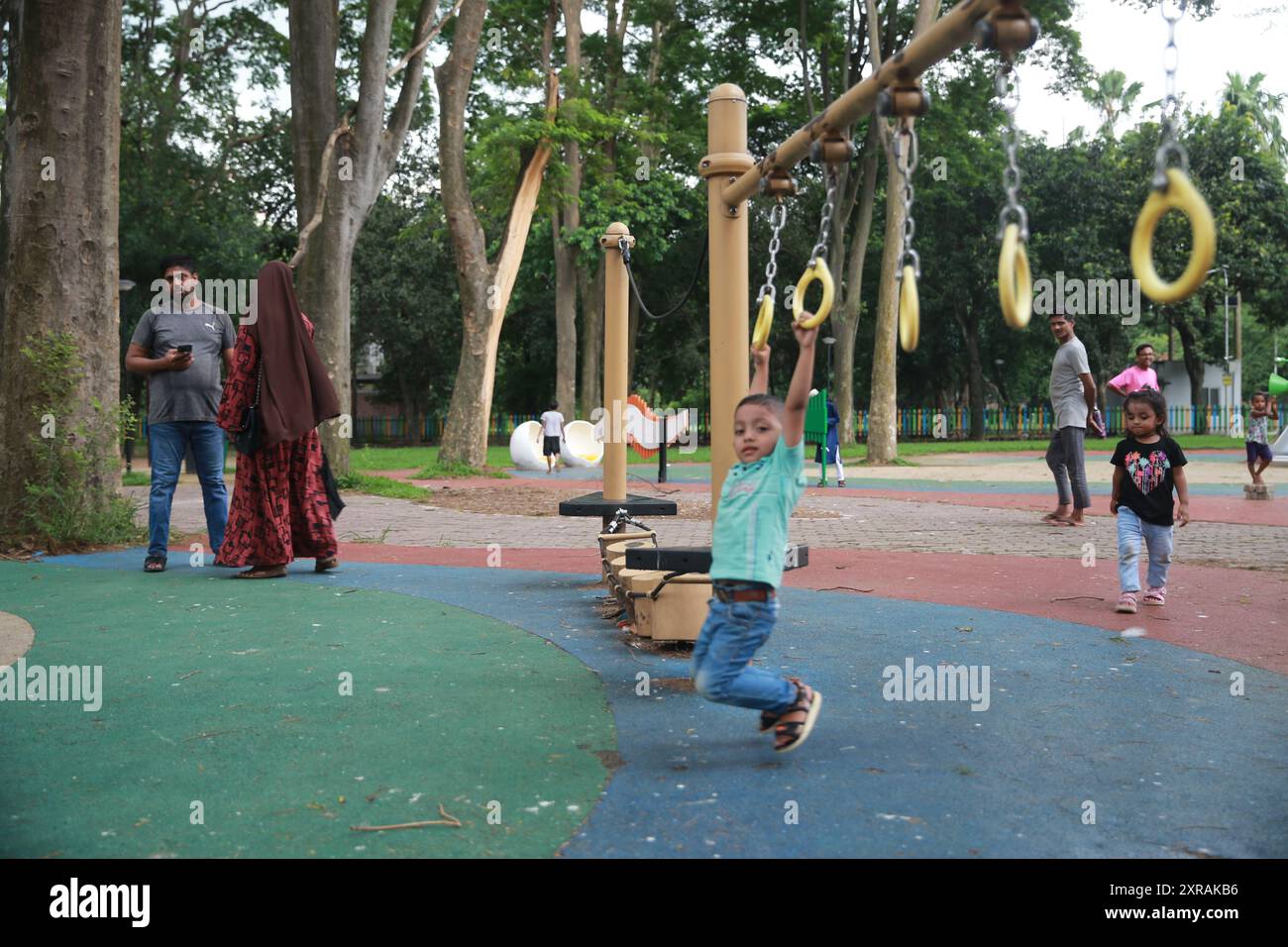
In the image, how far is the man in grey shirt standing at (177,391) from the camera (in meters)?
8.14

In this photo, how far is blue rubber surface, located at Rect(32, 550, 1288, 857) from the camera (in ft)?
9.87

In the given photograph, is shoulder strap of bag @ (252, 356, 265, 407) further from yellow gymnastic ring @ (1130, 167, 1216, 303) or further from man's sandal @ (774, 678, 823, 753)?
yellow gymnastic ring @ (1130, 167, 1216, 303)

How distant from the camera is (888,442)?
81.6 ft

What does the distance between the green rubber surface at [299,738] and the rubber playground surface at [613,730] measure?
0.05 ft

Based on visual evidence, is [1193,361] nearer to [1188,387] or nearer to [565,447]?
[1188,387]

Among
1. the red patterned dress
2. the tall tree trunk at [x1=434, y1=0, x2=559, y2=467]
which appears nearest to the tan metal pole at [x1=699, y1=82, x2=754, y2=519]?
the red patterned dress

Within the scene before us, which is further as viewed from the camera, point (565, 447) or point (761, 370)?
point (565, 447)

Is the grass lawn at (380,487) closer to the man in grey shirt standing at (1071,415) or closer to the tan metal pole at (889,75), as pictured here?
the man in grey shirt standing at (1071,415)

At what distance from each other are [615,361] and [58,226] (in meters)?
5.04

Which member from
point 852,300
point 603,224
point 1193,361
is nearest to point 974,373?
point 1193,361

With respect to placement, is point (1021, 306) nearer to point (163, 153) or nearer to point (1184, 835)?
point (1184, 835)

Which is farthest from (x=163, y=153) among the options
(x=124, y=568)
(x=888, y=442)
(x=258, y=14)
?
(x=124, y=568)

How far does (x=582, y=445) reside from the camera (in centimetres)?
2744

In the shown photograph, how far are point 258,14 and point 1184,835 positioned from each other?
31635 mm
